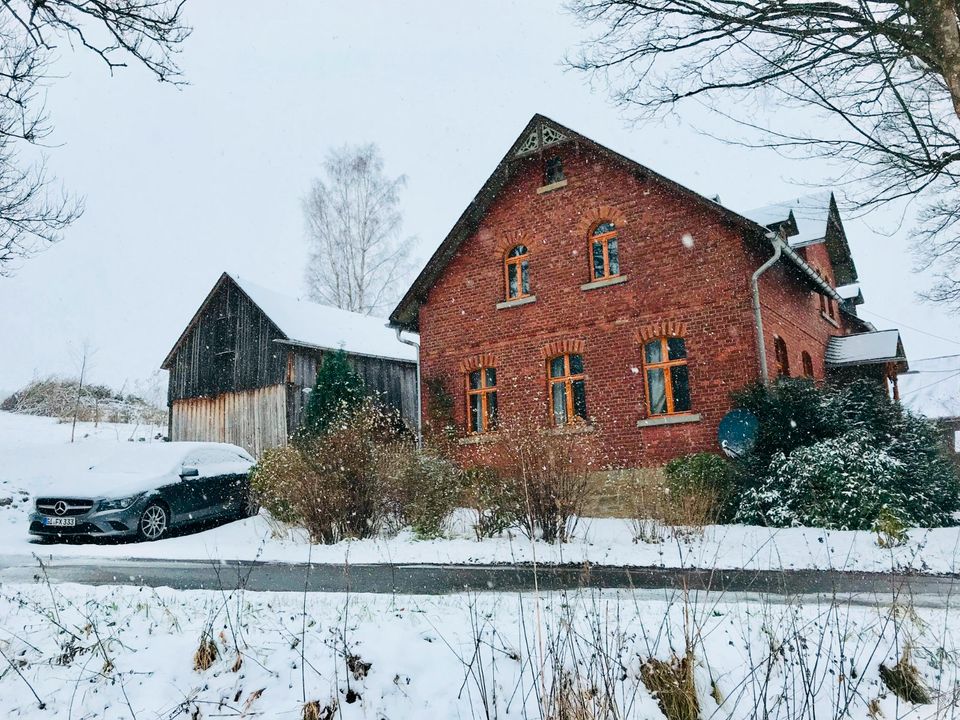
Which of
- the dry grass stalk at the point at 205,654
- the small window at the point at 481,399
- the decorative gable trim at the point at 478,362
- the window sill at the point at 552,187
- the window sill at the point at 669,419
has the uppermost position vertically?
the window sill at the point at 552,187

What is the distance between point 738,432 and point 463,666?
9553 millimetres

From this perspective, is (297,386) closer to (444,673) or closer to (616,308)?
(616,308)

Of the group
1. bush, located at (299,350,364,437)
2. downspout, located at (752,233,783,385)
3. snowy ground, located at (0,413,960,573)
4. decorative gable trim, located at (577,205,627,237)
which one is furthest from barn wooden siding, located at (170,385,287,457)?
downspout, located at (752,233,783,385)

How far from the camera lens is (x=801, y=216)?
59.8 feet

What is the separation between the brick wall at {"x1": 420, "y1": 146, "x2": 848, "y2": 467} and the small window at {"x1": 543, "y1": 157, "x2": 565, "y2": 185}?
0.16m

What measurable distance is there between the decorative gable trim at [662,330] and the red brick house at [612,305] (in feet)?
0.09

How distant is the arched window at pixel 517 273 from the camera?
16.3m

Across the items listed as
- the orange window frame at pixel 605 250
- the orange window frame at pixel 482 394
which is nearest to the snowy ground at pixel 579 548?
the orange window frame at pixel 482 394

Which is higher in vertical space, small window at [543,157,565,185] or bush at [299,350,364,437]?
small window at [543,157,565,185]

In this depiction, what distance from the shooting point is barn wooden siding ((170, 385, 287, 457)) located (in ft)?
69.6

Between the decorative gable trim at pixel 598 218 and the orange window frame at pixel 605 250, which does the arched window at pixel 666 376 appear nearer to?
the orange window frame at pixel 605 250

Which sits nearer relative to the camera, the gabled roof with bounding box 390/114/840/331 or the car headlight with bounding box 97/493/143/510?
the car headlight with bounding box 97/493/143/510

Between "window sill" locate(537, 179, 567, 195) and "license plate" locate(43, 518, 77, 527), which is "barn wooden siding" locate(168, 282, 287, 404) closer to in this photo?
"window sill" locate(537, 179, 567, 195)

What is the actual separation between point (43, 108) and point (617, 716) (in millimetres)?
9927
